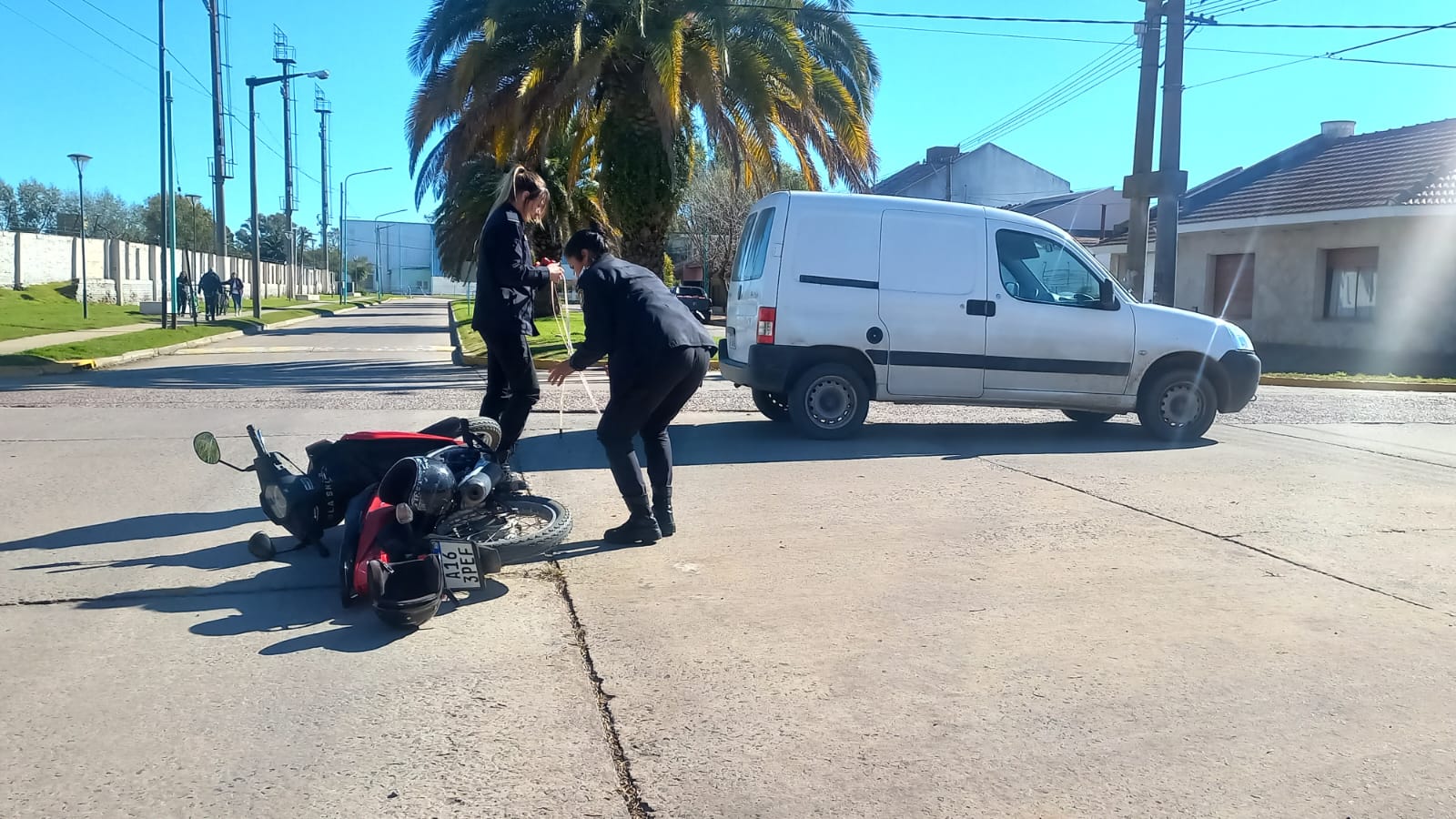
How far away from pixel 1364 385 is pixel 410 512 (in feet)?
51.4

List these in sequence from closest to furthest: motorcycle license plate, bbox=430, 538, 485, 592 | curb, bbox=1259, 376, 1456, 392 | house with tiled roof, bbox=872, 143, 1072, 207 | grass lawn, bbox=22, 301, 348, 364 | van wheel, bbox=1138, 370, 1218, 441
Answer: motorcycle license plate, bbox=430, 538, 485, 592 < van wheel, bbox=1138, 370, 1218, 441 < curb, bbox=1259, 376, 1456, 392 < grass lawn, bbox=22, 301, 348, 364 < house with tiled roof, bbox=872, 143, 1072, 207

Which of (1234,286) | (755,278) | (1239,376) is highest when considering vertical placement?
(1234,286)

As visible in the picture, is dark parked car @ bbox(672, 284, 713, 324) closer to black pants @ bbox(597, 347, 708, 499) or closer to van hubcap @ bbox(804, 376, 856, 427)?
van hubcap @ bbox(804, 376, 856, 427)

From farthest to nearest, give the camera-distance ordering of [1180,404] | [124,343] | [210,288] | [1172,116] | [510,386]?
[210,288], [124,343], [1172,116], [1180,404], [510,386]

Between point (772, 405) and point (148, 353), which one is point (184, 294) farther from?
point (772, 405)

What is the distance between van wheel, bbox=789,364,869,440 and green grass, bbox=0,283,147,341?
18440 mm

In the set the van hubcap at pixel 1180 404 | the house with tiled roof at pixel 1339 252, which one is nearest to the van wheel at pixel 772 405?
the van hubcap at pixel 1180 404

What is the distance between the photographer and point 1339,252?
2330 cm

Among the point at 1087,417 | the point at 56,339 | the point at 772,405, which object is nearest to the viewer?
the point at 772,405

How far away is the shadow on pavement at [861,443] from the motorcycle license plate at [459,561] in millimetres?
3370

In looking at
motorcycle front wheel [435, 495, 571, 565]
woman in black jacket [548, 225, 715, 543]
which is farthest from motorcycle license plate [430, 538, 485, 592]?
woman in black jacket [548, 225, 715, 543]

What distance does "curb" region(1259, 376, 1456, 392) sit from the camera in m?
15.9

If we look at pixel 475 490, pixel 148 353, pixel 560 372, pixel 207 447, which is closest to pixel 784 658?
pixel 475 490

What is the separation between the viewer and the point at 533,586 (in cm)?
517
